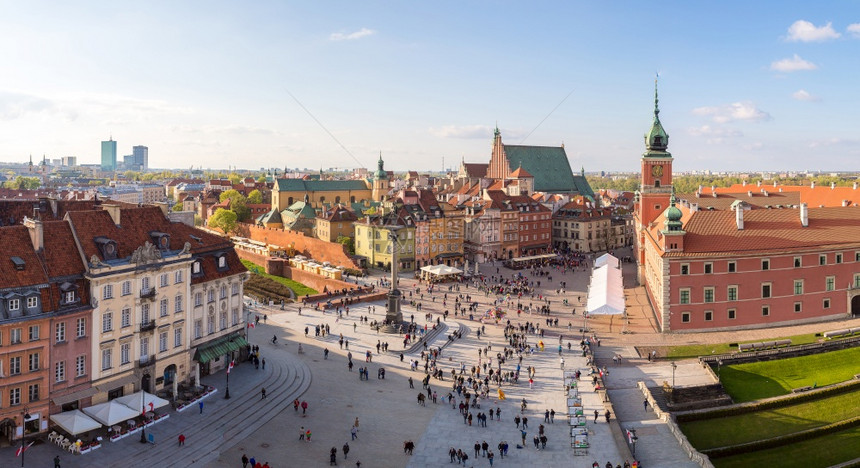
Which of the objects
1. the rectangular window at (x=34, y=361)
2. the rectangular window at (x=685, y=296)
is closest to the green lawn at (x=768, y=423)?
the rectangular window at (x=685, y=296)

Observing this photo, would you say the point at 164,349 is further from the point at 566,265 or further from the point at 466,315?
the point at 566,265

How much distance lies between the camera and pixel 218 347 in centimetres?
4297

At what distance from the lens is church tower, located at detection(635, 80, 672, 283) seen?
8181 cm

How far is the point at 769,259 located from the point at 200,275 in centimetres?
4505

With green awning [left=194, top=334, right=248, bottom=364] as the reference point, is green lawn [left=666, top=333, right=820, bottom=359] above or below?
below

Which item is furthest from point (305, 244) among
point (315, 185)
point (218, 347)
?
point (218, 347)

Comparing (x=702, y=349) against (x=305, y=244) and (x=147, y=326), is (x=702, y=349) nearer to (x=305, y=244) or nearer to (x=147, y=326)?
(x=147, y=326)

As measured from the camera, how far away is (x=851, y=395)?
146ft

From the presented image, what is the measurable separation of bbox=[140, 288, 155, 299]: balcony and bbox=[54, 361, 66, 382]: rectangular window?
5.29 m

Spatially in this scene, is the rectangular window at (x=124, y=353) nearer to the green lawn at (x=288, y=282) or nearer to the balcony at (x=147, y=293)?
the balcony at (x=147, y=293)

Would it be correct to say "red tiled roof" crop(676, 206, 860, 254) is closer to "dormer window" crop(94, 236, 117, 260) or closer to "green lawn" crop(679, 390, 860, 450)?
"green lawn" crop(679, 390, 860, 450)

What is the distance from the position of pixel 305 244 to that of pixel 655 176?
159 ft

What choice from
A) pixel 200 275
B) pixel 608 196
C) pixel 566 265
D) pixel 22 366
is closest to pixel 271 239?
pixel 566 265

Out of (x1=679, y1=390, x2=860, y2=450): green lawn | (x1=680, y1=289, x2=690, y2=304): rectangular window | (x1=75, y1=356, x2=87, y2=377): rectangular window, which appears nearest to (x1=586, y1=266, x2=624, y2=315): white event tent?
(x1=680, y1=289, x2=690, y2=304): rectangular window
